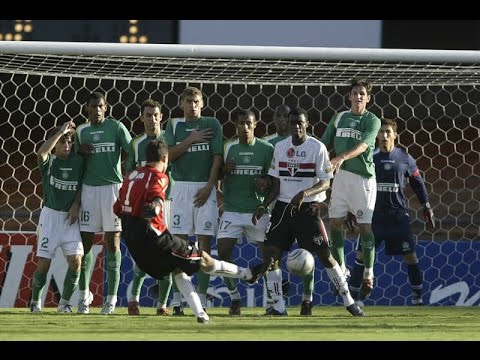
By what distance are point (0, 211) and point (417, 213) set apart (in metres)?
4.62

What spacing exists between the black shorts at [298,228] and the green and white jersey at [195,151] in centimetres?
79

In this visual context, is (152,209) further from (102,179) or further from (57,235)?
(57,235)

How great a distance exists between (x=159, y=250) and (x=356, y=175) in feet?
7.89

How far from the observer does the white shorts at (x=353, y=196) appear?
9.52 metres

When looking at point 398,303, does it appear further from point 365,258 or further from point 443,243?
point 365,258

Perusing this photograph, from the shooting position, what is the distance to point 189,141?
912 cm

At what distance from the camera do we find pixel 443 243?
11.4 meters

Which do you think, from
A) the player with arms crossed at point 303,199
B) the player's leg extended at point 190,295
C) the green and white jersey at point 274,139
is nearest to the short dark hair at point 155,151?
the player's leg extended at point 190,295

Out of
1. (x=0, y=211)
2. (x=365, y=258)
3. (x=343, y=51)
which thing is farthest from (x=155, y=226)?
(x=0, y=211)

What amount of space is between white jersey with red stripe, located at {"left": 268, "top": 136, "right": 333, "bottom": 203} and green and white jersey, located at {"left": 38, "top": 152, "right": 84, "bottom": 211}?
60.4 inches

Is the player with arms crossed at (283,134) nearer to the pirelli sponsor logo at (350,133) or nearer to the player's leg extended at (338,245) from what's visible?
the player's leg extended at (338,245)

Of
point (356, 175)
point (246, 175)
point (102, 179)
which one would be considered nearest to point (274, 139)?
point (246, 175)

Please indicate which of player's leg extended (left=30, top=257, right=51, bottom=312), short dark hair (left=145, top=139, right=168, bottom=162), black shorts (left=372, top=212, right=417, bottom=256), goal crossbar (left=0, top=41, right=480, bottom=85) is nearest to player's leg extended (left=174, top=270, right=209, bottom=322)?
short dark hair (left=145, top=139, right=168, bottom=162)

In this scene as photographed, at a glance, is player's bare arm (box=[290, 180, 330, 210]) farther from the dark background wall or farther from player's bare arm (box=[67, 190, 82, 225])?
the dark background wall
